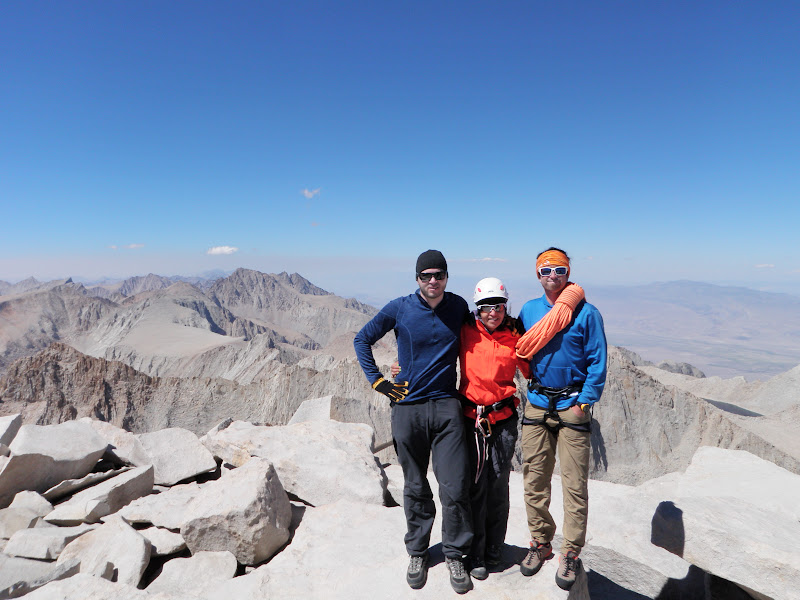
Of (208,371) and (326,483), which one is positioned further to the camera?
(208,371)

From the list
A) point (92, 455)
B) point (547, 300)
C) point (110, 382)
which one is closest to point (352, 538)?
point (547, 300)

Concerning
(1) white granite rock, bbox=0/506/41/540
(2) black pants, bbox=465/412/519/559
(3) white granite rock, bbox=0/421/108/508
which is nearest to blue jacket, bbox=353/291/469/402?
(2) black pants, bbox=465/412/519/559

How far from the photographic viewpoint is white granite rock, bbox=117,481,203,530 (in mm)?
5586

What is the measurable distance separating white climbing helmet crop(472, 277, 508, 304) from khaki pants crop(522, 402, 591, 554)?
43.5 inches

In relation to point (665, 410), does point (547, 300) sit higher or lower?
higher

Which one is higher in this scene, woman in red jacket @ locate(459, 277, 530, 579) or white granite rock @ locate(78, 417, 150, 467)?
woman in red jacket @ locate(459, 277, 530, 579)

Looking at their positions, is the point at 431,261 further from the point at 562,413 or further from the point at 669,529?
the point at 669,529

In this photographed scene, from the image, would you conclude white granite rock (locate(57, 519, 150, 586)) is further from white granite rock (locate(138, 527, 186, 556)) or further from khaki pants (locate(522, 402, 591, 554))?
khaki pants (locate(522, 402, 591, 554))

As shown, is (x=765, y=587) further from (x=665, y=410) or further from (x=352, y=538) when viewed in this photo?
(x=665, y=410)

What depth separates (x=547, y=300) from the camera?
4.02 m

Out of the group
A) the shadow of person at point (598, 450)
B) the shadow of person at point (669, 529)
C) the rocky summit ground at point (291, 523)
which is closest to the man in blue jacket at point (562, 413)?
the rocky summit ground at point (291, 523)

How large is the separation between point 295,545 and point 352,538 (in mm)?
690

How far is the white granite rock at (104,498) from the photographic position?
18.8ft

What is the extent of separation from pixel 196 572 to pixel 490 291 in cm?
465
